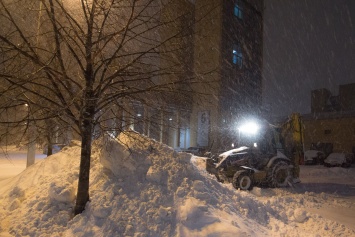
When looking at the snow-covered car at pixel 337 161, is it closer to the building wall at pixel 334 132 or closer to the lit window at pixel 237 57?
the building wall at pixel 334 132

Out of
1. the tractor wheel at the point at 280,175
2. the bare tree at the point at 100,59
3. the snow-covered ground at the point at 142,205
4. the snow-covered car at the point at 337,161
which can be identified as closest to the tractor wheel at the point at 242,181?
the tractor wheel at the point at 280,175

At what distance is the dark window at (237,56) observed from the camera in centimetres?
2464

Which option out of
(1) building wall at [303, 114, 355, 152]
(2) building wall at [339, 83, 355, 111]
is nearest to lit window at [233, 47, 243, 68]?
(1) building wall at [303, 114, 355, 152]

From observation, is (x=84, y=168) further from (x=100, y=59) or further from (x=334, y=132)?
(x=334, y=132)

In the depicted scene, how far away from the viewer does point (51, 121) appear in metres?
6.29

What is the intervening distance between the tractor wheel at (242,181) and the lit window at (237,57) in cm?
1551

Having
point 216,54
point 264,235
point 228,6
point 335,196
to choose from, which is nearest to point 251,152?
point 335,196

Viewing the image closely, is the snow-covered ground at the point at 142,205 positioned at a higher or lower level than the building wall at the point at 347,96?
lower

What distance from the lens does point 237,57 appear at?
24938mm

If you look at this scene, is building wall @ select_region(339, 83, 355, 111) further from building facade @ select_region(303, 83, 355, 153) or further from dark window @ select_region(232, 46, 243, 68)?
dark window @ select_region(232, 46, 243, 68)

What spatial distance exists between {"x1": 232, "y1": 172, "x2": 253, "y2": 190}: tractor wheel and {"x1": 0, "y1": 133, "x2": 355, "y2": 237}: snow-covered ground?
110 inches

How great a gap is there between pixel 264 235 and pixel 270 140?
7184 millimetres

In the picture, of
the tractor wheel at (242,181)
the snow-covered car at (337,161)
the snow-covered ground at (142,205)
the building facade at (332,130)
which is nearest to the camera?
the snow-covered ground at (142,205)

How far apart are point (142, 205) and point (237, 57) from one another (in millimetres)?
21284
